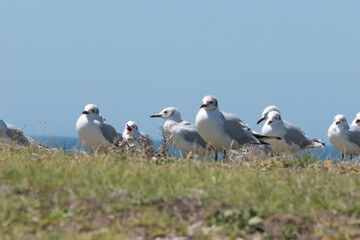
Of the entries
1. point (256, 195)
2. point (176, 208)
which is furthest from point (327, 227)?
point (176, 208)

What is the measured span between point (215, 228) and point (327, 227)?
107 cm

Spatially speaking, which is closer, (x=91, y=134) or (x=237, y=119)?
(x=237, y=119)

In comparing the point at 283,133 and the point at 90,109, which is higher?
the point at 90,109

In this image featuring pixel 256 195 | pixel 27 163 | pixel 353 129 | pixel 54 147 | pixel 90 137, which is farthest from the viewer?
pixel 353 129

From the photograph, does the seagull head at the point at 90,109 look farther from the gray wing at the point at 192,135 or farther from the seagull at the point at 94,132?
the gray wing at the point at 192,135

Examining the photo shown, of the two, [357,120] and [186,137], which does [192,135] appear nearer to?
[186,137]

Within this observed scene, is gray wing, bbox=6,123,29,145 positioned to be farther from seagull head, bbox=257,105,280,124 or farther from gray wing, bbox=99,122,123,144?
seagull head, bbox=257,105,280,124

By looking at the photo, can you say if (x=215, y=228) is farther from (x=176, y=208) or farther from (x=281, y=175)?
(x=281, y=175)

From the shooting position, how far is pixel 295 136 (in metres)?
18.1

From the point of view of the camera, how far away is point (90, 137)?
55.4ft

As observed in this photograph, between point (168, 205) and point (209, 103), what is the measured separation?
804 centimetres

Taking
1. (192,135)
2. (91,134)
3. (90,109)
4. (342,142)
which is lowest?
(342,142)

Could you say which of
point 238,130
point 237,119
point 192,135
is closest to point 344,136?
point 192,135

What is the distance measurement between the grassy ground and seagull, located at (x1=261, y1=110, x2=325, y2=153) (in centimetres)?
946
